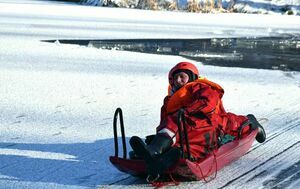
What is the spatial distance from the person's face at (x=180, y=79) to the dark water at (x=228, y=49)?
691cm

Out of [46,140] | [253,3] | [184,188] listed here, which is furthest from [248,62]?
[253,3]

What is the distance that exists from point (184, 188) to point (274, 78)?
6074 mm

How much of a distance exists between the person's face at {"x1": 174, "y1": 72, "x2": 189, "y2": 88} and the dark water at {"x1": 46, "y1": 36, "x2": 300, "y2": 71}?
6908mm

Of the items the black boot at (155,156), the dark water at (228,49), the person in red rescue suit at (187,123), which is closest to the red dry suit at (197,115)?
the person in red rescue suit at (187,123)

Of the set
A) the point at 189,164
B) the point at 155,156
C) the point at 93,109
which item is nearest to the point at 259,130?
the point at 189,164

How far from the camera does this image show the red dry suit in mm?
4668

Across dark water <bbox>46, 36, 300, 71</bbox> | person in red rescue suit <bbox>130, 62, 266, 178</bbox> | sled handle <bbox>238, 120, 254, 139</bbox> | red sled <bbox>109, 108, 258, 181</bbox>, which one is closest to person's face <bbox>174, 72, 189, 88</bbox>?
person in red rescue suit <bbox>130, 62, 266, 178</bbox>

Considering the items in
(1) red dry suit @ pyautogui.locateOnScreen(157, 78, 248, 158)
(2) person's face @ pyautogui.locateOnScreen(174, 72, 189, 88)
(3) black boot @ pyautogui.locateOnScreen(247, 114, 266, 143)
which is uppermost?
(2) person's face @ pyautogui.locateOnScreen(174, 72, 189, 88)

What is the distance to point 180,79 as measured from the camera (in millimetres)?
4957

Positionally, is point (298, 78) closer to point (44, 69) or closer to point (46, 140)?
point (44, 69)

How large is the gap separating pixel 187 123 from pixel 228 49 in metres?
10.2

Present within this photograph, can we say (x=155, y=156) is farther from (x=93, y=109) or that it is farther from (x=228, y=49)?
(x=228, y=49)

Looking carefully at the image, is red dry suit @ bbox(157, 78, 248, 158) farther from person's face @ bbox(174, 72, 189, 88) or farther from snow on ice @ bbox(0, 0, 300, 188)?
snow on ice @ bbox(0, 0, 300, 188)

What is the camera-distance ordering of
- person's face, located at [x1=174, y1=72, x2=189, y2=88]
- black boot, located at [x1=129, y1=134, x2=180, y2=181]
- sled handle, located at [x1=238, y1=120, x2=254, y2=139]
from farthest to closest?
sled handle, located at [x1=238, y1=120, x2=254, y2=139] < person's face, located at [x1=174, y1=72, x2=189, y2=88] < black boot, located at [x1=129, y1=134, x2=180, y2=181]
